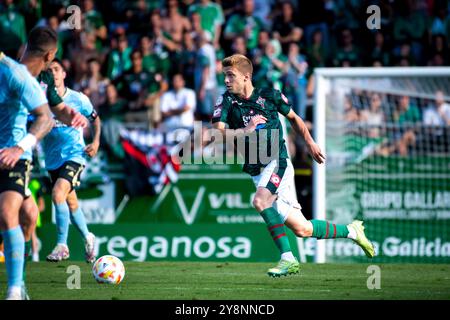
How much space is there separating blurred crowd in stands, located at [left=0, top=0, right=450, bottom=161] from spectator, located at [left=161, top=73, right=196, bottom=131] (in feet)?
0.06

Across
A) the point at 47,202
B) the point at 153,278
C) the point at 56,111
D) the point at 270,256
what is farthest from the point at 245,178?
→ the point at 56,111

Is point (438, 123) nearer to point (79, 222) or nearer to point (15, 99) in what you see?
point (79, 222)

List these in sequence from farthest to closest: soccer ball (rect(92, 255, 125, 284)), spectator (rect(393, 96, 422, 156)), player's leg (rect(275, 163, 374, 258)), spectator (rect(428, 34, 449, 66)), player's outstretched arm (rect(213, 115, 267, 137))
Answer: spectator (rect(428, 34, 449, 66))
spectator (rect(393, 96, 422, 156))
player's leg (rect(275, 163, 374, 258))
player's outstretched arm (rect(213, 115, 267, 137))
soccer ball (rect(92, 255, 125, 284))

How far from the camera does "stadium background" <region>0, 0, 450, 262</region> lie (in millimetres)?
15922

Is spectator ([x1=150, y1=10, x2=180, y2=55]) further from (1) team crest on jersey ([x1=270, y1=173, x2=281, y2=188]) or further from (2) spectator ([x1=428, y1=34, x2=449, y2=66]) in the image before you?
(1) team crest on jersey ([x1=270, y1=173, x2=281, y2=188])

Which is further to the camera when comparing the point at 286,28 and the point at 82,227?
the point at 286,28

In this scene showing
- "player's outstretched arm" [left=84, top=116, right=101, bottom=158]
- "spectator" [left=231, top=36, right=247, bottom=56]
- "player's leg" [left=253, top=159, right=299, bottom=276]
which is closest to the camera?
"player's leg" [left=253, top=159, right=299, bottom=276]

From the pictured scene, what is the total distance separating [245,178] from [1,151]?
328 inches

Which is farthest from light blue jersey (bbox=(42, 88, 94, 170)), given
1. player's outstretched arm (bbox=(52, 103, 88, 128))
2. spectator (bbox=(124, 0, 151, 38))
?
spectator (bbox=(124, 0, 151, 38))

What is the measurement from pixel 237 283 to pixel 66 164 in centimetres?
355

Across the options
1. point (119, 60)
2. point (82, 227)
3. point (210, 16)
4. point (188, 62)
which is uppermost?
point (210, 16)

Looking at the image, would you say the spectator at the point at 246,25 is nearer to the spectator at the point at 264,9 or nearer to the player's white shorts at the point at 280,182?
the spectator at the point at 264,9

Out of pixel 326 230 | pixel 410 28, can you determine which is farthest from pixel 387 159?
pixel 326 230

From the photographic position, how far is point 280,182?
10.8 meters
